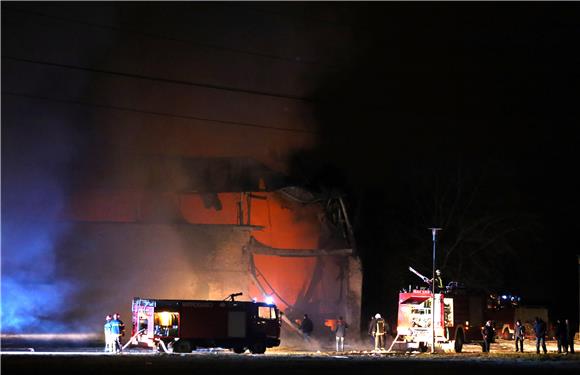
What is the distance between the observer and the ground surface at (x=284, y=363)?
66.5 ft

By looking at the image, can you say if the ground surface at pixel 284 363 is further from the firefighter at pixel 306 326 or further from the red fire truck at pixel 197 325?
the firefighter at pixel 306 326

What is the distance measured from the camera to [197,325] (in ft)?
90.9

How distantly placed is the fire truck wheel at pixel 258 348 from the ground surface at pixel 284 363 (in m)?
1.32

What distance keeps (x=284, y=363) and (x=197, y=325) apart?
5.12 metres

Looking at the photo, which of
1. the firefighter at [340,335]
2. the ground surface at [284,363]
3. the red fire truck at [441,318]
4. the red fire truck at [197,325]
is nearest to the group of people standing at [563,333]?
the ground surface at [284,363]

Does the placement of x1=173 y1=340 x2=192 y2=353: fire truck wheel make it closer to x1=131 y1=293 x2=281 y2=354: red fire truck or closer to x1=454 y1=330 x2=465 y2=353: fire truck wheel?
x1=131 y1=293 x2=281 y2=354: red fire truck

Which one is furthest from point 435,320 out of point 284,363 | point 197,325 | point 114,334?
point 114,334

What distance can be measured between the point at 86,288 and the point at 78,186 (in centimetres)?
395

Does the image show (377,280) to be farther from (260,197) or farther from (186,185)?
(186,185)

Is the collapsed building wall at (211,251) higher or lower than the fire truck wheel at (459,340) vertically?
higher

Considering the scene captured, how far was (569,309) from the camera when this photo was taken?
56.8 m

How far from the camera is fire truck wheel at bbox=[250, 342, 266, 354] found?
95.1 ft

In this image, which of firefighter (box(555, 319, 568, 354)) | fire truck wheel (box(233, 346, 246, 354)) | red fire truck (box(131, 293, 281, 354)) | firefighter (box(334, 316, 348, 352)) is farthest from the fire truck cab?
fire truck wheel (box(233, 346, 246, 354))

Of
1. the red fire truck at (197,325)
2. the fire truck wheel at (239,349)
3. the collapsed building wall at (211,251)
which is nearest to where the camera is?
the red fire truck at (197,325)
